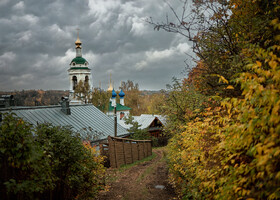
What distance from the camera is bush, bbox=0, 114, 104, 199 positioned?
294 centimetres

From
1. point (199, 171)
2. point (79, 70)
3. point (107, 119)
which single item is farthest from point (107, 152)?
point (79, 70)

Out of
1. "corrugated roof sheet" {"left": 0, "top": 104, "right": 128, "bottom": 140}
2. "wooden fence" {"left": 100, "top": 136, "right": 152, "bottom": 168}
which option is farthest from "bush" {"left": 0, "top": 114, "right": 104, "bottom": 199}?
"corrugated roof sheet" {"left": 0, "top": 104, "right": 128, "bottom": 140}

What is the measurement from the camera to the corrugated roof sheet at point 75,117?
15.5 m

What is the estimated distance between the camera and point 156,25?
5023mm

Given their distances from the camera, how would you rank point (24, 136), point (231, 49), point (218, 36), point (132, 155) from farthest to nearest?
point (132, 155) < point (218, 36) < point (231, 49) < point (24, 136)

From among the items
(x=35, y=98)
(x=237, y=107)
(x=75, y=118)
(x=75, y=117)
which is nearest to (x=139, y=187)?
(x=237, y=107)

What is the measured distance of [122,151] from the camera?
42.7 feet

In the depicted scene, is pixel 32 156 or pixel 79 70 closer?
pixel 32 156

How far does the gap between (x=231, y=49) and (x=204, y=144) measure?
2.39 meters

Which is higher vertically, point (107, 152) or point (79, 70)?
point (79, 70)

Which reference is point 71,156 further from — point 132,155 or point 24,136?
point 132,155

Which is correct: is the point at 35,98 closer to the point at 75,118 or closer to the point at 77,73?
the point at 77,73

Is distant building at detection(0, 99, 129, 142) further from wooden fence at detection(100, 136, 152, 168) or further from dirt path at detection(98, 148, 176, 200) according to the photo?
dirt path at detection(98, 148, 176, 200)

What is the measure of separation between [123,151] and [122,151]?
12cm
